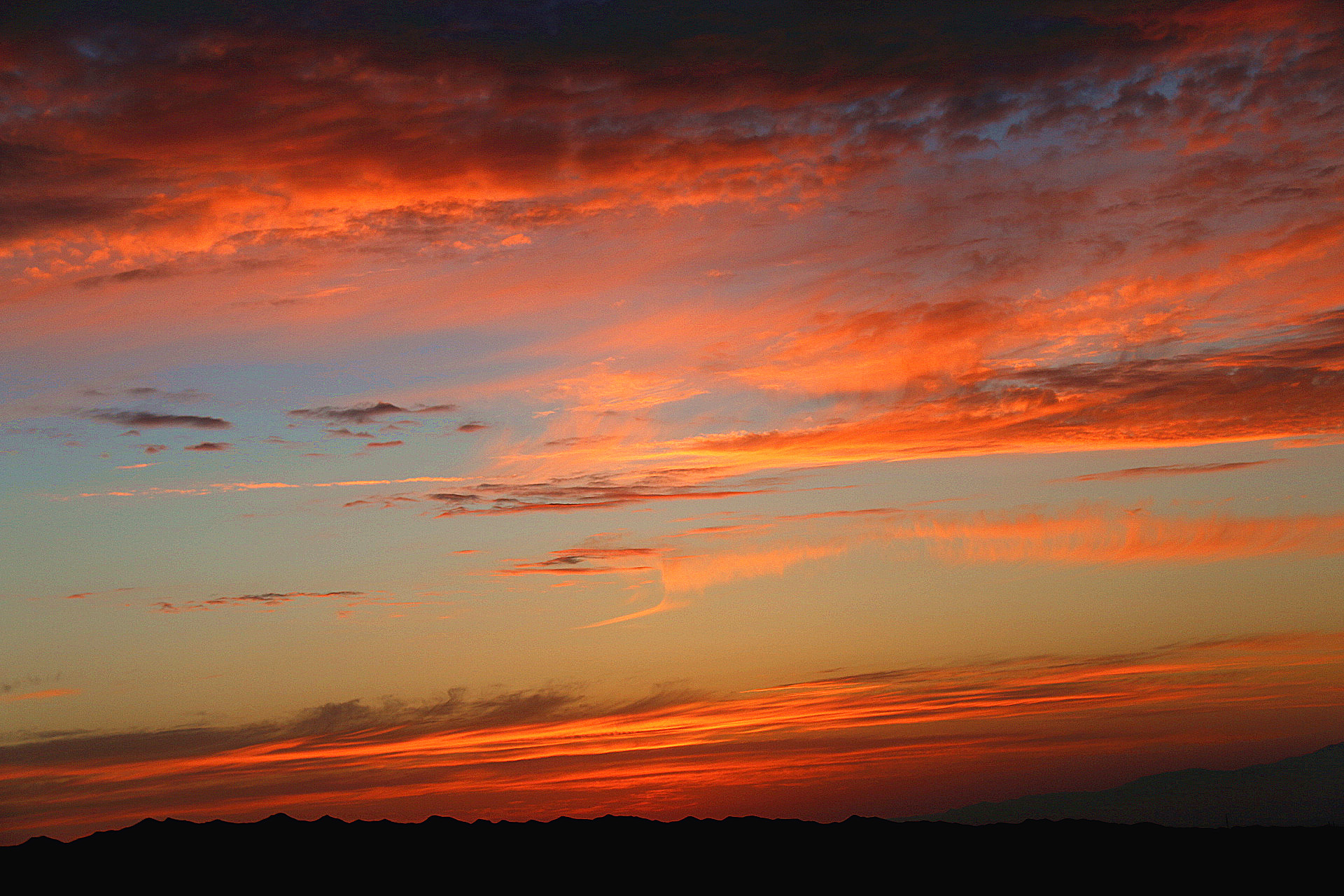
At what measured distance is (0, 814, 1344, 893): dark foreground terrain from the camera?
36656 millimetres

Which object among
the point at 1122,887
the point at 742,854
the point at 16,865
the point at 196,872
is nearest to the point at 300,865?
the point at 196,872

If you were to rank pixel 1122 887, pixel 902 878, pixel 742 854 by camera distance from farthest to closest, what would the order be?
pixel 742 854, pixel 902 878, pixel 1122 887

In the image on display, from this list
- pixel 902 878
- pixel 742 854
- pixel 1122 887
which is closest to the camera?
pixel 1122 887

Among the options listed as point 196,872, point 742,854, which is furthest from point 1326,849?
point 196,872

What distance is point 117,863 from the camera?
3738 cm

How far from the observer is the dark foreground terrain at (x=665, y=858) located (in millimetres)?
36656

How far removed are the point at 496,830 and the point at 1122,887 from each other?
2477 cm

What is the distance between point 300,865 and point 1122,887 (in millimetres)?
30237

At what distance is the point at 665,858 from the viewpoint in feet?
132

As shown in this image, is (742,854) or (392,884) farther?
(742,854)

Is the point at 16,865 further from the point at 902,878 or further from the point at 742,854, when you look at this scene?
the point at 902,878

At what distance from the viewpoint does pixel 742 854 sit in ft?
135

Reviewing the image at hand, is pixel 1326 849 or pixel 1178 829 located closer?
pixel 1326 849

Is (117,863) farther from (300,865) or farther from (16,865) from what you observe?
(300,865)
